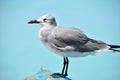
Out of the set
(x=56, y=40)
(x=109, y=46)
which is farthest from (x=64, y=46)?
(x=109, y=46)

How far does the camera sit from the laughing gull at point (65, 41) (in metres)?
1.01

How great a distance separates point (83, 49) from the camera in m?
1.03

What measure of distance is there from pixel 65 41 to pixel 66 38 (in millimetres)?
15

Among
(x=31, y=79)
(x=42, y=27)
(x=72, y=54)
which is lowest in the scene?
(x=31, y=79)

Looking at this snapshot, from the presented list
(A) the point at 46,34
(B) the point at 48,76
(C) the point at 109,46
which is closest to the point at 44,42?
(A) the point at 46,34

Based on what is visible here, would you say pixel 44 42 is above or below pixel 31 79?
above

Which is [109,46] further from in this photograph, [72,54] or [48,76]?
[48,76]

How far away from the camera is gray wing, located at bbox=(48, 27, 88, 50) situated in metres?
1.01

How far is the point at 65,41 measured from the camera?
1035mm

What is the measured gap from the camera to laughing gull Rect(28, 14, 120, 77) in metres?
1.01

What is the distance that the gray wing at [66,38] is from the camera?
101 cm

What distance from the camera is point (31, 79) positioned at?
0.95 meters

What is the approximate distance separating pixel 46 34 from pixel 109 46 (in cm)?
24

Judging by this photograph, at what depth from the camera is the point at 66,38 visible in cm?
103
